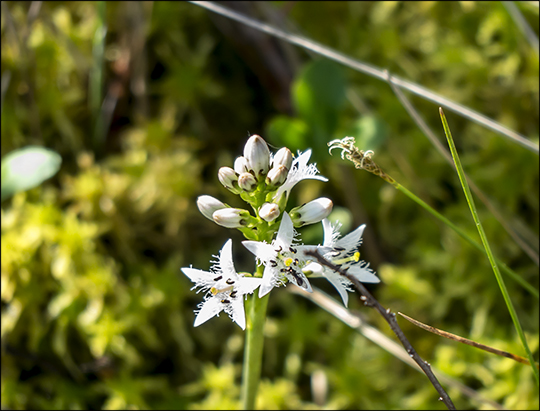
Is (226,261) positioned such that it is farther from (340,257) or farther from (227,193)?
(227,193)

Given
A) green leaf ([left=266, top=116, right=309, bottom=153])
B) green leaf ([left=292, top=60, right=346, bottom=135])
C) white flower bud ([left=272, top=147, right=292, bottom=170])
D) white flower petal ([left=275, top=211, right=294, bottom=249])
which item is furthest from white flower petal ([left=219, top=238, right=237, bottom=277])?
green leaf ([left=292, top=60, right=346, bottom=135])

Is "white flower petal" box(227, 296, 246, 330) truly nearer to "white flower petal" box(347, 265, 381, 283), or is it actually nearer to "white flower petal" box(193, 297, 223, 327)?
"white flower petal" box(193, 297, 223, 327)

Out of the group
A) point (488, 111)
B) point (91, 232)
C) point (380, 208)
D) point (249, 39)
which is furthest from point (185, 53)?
point (488, 111)

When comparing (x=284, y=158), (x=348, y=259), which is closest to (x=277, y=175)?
(x=284, y=158)

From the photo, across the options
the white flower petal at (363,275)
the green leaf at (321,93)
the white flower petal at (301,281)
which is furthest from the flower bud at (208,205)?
the green leaf at (321,93)

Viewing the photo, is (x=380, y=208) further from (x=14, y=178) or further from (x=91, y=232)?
(x=14, y=178)

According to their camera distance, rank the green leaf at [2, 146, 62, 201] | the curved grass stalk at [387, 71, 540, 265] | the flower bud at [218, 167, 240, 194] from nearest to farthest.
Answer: the flower bud at [218, 167, 240, 194] < the curved grass stalk at [387, 71, 540, 265] < the green leaf at [2, 146, 62, 201]

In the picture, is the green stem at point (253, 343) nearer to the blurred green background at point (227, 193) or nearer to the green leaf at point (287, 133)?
the blurred green background at point (227, 193)

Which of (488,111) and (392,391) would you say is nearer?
(392,391)
